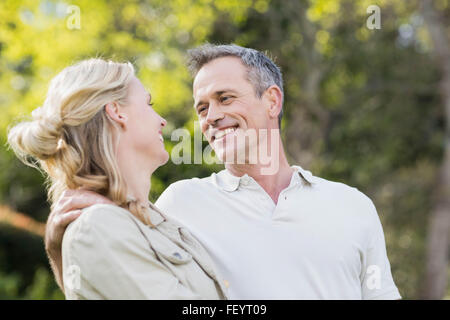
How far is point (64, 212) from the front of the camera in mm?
1858

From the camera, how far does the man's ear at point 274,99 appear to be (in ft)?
8.98

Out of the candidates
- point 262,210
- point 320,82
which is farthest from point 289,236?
point 320,82

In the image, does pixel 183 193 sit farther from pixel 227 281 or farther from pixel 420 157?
pixel 420 157

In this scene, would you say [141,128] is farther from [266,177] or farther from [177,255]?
[266,177]

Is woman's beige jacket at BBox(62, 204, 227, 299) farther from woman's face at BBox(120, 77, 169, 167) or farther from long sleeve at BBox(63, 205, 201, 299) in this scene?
woman's face at BBox(120, 77, 169, 167)

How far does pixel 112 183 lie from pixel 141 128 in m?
0.27

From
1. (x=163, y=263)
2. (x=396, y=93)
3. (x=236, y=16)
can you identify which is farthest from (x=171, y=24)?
(x=163, y=263)

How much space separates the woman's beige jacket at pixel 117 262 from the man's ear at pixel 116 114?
34 cm

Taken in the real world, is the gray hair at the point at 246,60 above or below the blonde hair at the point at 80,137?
above

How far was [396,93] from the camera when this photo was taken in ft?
40.0

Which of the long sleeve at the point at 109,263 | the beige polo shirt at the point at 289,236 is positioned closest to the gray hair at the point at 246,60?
the beige polo shirt at the point at 289,236

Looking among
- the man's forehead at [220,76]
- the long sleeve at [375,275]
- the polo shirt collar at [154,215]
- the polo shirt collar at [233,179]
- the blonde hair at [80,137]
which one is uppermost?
the man's forehead at [220,76]

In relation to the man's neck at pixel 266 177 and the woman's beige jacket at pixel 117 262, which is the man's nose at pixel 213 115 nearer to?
the man's neck at pixel 266 177

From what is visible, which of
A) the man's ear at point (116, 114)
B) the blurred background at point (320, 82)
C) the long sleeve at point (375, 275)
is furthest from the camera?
the blurred background at point (320, 82)
